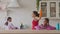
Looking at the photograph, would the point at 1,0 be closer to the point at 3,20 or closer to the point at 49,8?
the point at 3,20

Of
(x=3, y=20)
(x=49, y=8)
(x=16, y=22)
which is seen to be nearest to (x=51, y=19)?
(x=49, y=8)

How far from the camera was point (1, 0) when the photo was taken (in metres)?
4.00

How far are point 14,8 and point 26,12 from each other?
349mm

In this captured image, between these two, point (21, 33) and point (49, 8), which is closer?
point (21, 33)

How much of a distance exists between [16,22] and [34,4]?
2.29 feet

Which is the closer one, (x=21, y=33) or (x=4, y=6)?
(x=21, y=33)

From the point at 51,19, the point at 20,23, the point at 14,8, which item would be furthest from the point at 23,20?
the point at 51,19

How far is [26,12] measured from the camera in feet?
13.1

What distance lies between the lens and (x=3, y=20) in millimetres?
4000

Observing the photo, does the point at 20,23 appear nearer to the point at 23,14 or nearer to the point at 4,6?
the point at 23,14

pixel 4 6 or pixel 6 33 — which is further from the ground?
pixel 4 6

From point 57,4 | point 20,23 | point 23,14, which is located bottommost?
point 20,23

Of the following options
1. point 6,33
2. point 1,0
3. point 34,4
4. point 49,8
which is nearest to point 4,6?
point 1,0

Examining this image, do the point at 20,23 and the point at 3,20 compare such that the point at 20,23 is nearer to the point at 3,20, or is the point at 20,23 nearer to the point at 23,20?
the point at 23,20
